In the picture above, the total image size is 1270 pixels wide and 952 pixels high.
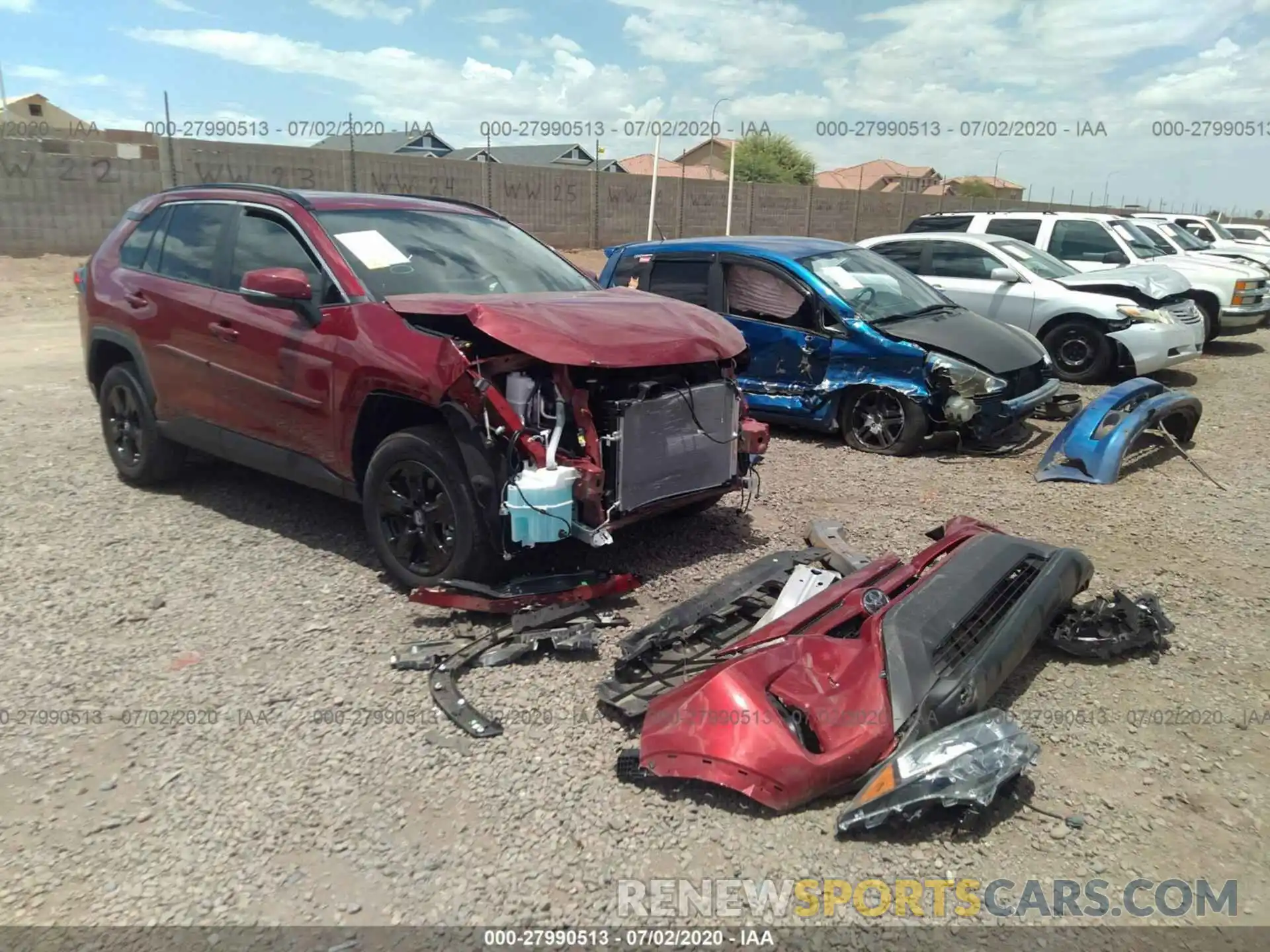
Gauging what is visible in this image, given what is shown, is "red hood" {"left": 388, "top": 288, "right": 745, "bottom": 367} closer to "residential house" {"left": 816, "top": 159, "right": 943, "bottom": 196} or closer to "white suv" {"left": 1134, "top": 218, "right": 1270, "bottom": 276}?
"white suv" {"left": 1134, "top": 218, "right": 1270, "bottom": 276}

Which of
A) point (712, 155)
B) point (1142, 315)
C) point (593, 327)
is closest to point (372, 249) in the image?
point (593, 327)

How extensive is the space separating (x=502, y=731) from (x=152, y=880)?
1.16m

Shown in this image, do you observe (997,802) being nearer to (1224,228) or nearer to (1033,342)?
(1033,342)

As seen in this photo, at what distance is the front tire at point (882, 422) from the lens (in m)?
7.01

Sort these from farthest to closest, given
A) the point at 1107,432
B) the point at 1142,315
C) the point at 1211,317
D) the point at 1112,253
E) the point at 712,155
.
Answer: the point at 712,155 → the point at 1211,317 → the point at 1112,253 → the point at 1142,315 → the point at 1107,432

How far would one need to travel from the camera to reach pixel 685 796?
9.64 ft

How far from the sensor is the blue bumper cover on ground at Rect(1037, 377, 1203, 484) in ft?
20.9

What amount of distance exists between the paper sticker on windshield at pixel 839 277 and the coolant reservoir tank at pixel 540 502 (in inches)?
167

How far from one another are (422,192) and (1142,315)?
19543 millimetres

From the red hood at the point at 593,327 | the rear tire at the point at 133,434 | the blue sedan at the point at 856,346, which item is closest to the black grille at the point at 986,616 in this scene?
the red hood at the point at 593,327

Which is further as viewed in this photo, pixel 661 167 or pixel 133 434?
pixel 661 167

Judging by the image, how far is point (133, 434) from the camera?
19.3 feet

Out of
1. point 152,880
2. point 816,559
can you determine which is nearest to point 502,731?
point 152,880

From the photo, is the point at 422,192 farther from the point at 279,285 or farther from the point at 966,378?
the point at 279,285
